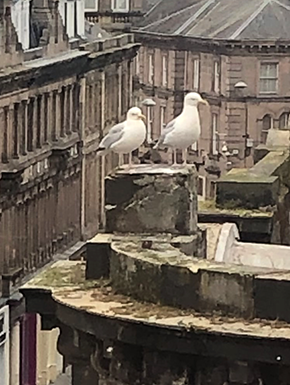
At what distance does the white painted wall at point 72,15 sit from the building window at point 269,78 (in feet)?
66.9

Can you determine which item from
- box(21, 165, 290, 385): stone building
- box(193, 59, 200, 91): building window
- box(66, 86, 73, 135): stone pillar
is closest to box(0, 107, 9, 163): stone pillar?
box(66, 86, 73, 135): stone pillar

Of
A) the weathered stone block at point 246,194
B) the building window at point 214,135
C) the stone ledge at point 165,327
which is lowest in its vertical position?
the building window at point 214,135

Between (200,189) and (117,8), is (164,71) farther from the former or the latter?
(200,189)

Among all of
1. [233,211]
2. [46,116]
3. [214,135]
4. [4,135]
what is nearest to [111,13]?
[214,135]

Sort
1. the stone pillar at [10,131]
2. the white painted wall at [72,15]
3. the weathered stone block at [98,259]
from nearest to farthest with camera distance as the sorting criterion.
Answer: the weathered stone block at [98,259] < the stone pillar at [10,131] < the white painted wall at [72,15]

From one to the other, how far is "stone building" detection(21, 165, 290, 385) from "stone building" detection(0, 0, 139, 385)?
3067 centimetres

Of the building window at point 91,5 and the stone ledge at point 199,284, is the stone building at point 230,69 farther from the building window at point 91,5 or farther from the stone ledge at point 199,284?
the stone ledge at point 199,284

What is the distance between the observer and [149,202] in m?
10.6

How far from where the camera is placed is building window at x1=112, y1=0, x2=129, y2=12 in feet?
227

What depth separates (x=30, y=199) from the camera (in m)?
48.8

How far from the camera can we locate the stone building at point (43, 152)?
148ft

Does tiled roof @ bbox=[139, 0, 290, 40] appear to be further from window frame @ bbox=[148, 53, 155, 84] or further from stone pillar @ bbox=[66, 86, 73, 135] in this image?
stone pillar @ bbox=[66, 86, 73, 135]

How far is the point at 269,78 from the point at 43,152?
2919 cm

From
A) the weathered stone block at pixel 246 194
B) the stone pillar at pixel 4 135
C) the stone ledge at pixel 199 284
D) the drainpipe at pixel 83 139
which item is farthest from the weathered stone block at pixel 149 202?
the drainpipe at pixel 83 139
